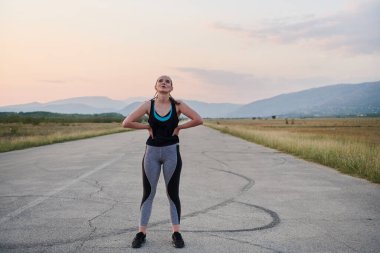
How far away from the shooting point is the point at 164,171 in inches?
181

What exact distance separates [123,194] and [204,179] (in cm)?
267

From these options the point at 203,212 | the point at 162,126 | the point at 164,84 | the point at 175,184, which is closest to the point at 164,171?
the point at 175,184

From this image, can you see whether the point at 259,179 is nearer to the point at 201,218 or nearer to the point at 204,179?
the point at 204,179

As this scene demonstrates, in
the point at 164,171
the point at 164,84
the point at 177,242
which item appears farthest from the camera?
the point at 164,171

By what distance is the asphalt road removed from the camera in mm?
4520

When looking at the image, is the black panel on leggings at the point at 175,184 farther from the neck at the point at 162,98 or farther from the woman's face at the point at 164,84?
the woman's face at the point at 164,84

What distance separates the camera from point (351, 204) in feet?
22.4

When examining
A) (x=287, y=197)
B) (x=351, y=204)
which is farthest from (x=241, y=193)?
(x=351, y=204)

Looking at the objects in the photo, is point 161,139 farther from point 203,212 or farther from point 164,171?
point 203,212

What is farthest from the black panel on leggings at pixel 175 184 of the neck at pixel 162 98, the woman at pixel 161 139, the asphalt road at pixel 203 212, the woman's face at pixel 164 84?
the woman's face at pixel 164 84

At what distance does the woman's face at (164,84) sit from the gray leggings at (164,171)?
2.05 ft

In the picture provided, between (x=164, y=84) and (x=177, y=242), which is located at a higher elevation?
(x=164, y=84)

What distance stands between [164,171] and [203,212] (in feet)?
5.91

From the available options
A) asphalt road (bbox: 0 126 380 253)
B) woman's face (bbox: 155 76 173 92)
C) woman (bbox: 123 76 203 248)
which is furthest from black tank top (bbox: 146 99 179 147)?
asphalt road (bbox: 0 126 380 253)
